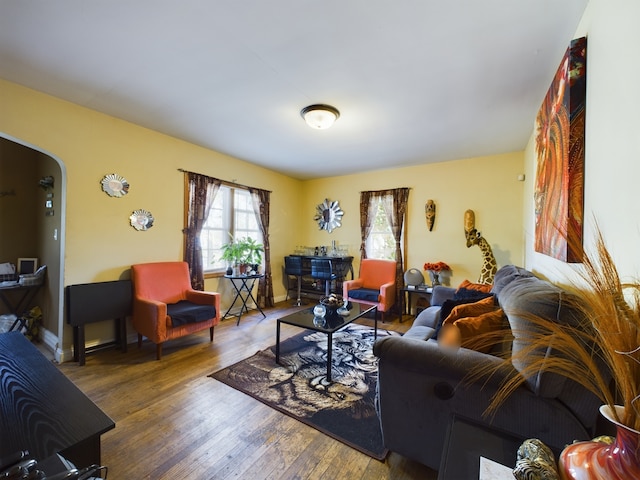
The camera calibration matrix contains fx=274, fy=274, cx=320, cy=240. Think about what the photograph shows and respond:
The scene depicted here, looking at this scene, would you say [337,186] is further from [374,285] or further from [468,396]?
[468,396]

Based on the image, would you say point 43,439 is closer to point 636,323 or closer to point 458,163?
point 636,323

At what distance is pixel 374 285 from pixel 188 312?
2.95m

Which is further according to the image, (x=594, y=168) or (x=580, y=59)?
(x=580, y=59)

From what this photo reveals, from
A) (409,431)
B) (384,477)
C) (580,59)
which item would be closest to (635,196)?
(580,59)

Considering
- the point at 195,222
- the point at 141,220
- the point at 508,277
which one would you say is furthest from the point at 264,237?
the point at 508,277

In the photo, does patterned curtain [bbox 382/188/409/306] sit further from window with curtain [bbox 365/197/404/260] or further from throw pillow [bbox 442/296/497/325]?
throw pillow [bbox 442/296/497/325]

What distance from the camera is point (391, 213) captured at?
4875mm

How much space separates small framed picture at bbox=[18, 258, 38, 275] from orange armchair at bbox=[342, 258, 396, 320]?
4143 millimetres

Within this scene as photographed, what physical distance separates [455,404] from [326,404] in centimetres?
109

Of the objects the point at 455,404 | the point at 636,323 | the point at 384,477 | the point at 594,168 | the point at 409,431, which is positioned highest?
the point at 594,168

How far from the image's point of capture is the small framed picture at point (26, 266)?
3379mm

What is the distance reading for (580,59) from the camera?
4.92ft

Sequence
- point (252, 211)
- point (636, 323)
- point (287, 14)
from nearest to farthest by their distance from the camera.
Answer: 1. point (636, 323)
2. point (287, 14)
3. point (252, 211)

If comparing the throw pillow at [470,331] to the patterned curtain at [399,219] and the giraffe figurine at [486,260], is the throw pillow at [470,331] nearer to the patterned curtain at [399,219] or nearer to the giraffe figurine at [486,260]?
the giraffe figurine at [486,260]
